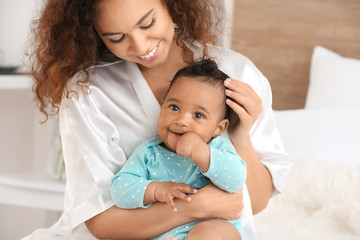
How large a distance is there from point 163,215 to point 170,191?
0.12m

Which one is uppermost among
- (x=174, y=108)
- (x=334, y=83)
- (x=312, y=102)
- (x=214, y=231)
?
(x=174, y=108)

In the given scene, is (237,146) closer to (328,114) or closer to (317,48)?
(328,114)

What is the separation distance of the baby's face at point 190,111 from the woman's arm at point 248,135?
1.7 inches

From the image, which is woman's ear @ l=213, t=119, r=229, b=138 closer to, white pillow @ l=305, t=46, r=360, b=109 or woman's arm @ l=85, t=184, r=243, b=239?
woman's arm @ l=85, t=184, r=243, b=239

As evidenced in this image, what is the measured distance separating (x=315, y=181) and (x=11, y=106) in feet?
6.29

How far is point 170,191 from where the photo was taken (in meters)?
1.34

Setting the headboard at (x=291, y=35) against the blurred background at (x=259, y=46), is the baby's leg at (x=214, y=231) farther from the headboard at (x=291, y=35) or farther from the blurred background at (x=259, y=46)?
the headboard at (x=291, y=35)

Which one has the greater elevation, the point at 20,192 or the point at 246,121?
the point at 246,121

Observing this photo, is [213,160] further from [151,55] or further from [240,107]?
[151,55]

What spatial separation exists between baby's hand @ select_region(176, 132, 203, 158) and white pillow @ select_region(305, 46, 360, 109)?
1312 millimetres

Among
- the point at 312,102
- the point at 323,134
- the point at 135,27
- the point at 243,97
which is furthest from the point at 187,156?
the point at 312,102

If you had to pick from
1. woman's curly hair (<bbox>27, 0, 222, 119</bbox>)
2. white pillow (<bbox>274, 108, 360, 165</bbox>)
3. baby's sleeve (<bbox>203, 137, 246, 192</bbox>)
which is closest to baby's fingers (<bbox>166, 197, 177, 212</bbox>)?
baby's sleeve (<bbox>203, 137, 246, 192</bbox>)

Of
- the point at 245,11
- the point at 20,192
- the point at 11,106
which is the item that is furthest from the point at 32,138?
the point at 245,11

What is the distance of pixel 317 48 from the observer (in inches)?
107
